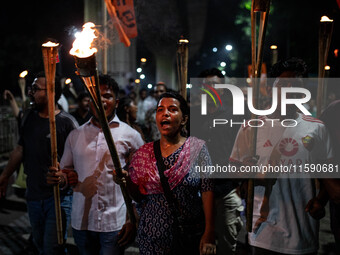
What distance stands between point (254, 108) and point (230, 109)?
1.92 metres

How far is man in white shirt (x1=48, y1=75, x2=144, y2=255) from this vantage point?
324 centimetres

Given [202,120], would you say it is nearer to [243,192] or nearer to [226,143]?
[226,143]

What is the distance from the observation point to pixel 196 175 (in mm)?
2787

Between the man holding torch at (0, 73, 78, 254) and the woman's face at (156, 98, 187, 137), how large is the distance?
144 cm

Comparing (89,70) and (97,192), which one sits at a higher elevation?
(89,70)

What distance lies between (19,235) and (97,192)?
3219mm

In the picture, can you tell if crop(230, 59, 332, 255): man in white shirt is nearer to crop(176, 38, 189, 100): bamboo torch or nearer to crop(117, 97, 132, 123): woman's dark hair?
crop(176, 38, 189, 100): bamboo torch

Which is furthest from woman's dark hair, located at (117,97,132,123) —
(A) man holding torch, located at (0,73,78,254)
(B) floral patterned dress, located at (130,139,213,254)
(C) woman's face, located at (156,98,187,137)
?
(B) floral patterned dress, located at (130,139,213,254)

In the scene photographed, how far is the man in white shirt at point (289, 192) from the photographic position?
2.88 meters

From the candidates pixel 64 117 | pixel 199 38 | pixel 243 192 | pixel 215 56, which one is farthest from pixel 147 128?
pixel 215 56

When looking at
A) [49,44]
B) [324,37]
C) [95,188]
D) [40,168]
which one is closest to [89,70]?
[49,44]

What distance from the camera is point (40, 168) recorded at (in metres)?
3.79

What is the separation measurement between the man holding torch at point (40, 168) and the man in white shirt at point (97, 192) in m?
0.46

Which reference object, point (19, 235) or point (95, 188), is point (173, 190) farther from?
point (19, 235)
